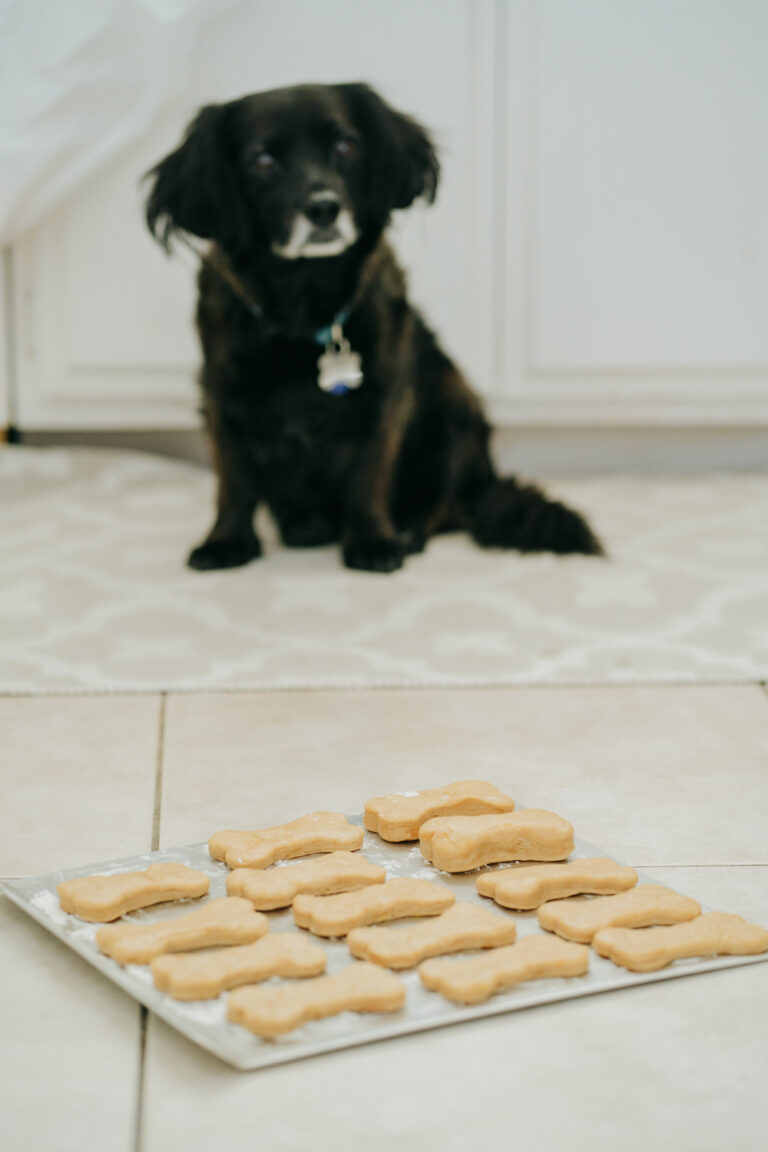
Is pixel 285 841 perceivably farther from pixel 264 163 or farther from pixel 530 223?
pixel 530 223

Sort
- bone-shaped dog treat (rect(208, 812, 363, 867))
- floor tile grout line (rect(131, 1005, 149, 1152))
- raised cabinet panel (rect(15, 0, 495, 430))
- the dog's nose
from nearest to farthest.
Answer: floor tile grout line (rect(131, 1005, 149, 1152)) < bone-shaped dog treat (rect(208, 812, 363, 867)) < the dog's nose < raised cabinet panel (rect(15, 0, 495, 430))

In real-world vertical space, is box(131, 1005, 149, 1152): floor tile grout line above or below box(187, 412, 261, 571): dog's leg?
below

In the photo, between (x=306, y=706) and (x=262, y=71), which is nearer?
(x=306, y=706)

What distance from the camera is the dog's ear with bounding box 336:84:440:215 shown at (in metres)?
1.70

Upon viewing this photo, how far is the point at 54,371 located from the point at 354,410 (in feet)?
2.82

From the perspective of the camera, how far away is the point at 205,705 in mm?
1162

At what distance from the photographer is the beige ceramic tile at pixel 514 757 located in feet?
2.95

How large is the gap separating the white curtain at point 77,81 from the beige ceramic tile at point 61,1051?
5.54ft

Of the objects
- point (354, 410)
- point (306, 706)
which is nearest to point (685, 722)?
A: point (306, 706)

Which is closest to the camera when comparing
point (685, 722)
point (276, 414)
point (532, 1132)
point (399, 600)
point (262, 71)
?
point (532, 1132)

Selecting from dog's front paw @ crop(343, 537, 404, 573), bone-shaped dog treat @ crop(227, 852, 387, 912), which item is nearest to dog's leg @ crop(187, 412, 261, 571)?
dog's front paw @ crop(343, 537, 404, 573)

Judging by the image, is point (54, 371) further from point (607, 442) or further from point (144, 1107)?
point (144, 1107)

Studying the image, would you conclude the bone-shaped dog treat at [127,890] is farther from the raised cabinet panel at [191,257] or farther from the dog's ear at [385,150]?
the raised cabinet panel at [191,257]

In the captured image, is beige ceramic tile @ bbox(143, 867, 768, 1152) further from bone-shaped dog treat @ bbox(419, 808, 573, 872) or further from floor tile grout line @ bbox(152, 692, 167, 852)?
floor tile grout line @ bbox(152, 692, 167, 852)
